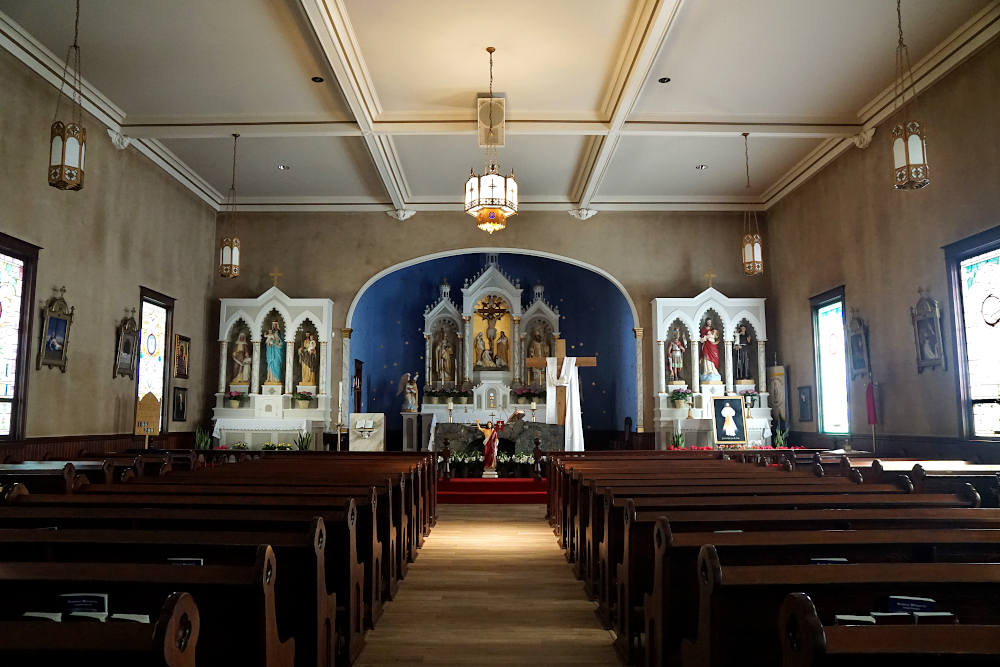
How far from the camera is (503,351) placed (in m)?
14.9

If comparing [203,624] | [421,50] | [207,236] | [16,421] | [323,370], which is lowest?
[203,624]

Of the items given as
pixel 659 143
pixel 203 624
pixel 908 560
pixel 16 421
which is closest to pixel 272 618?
pixel 203 624

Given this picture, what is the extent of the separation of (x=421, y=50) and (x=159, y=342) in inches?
245

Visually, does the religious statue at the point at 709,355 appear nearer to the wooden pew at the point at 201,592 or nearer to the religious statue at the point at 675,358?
the religious statue at the point at 675,358

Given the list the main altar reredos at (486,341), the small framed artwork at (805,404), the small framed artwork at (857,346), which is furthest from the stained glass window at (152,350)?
the small framed artwork at (805,404)

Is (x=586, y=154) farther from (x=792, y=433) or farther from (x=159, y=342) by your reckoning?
(x=159, y=342)

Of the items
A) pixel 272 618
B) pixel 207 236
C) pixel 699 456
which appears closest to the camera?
pixel 272 618

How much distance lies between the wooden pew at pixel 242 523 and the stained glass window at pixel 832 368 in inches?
332

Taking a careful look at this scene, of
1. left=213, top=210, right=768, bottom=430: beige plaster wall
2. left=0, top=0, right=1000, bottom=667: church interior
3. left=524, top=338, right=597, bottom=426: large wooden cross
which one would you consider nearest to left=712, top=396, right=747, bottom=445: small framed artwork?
left=0, top=0, right=1000, bottom=667: church interior

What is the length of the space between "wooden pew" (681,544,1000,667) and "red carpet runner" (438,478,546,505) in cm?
711

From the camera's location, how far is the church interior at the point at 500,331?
2477mm

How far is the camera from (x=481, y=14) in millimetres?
6801

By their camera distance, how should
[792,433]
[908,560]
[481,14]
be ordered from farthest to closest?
1. [792,433]
2. [481,14]
3. [908,560]

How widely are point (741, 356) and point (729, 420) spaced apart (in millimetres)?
1605
